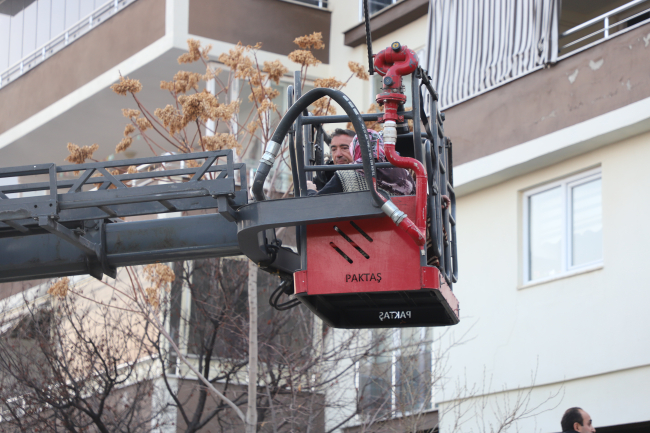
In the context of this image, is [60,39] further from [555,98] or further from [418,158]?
[418,158]

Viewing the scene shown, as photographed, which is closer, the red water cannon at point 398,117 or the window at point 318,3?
the red water cannon at point 398,117

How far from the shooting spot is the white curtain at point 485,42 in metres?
14.9

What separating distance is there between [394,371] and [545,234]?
332cm

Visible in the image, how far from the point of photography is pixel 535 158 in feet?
47.9

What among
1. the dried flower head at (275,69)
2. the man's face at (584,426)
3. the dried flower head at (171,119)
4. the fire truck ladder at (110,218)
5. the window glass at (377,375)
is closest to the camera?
the fire truck ladder at (110,218)

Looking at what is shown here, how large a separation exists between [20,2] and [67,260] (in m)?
19.2

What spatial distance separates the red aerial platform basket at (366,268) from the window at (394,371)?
7.54 meters

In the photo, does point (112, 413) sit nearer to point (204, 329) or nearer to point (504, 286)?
point (204, 329)

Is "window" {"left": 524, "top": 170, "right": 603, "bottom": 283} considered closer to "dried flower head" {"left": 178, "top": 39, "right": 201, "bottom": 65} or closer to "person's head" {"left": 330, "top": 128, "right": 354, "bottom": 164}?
"dried flower head" {"left": 178, "top": 39, "right": 201, "bottom": 65}

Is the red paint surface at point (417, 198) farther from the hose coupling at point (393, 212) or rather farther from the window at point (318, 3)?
the window at point (318, 3)

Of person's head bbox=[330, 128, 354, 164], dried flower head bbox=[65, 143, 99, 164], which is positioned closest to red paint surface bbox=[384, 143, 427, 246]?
person's head bbox=[330, 128, 354, 164]

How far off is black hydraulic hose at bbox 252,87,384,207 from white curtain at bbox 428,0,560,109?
8.53 m

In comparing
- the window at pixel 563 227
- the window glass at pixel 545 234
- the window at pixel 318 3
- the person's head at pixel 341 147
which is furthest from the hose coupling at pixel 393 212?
the window at pixel 318 3

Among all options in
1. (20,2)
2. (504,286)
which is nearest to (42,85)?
(20,2)
